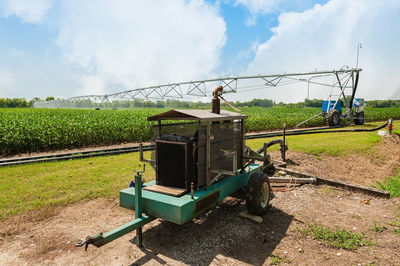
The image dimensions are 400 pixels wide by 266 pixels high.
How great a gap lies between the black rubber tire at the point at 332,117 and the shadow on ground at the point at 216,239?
694 inches

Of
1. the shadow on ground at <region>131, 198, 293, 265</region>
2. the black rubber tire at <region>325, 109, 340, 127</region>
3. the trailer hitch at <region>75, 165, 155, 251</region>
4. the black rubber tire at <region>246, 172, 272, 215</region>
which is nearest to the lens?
the trailer hitch at <region>75, 165, 155, 251</region>

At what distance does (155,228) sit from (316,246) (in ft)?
9.16

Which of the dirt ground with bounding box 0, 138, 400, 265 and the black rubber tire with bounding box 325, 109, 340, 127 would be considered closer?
the dirt ground with bounding box 0, 138, 400, 265

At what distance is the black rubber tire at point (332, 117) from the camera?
20.2 m

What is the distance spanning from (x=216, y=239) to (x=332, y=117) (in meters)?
19.6

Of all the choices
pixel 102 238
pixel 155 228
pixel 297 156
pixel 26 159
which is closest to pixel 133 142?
pixel 26 159

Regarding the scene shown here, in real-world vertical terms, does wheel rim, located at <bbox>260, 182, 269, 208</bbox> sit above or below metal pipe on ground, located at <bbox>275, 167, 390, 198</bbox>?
above

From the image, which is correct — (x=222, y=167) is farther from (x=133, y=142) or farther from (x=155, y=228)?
(x=133, y=142)

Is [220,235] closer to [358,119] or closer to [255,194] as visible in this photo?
[255,194]

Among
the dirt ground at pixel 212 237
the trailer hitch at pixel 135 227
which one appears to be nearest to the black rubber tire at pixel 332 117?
the dirt ground at pixel 212 237

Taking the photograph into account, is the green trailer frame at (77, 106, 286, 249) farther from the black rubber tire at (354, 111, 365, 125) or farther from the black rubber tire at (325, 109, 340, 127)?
the black rubber tire at (354, 111, 365, 125)

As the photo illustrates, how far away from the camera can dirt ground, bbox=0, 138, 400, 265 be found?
12.0ft

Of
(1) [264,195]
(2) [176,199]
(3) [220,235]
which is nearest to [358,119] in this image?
(1) [264,195]

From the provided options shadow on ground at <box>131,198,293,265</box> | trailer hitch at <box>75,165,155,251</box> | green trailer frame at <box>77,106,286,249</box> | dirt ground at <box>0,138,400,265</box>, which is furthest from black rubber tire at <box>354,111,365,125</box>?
trailer hitch at <box>75,165,155,251</box>
